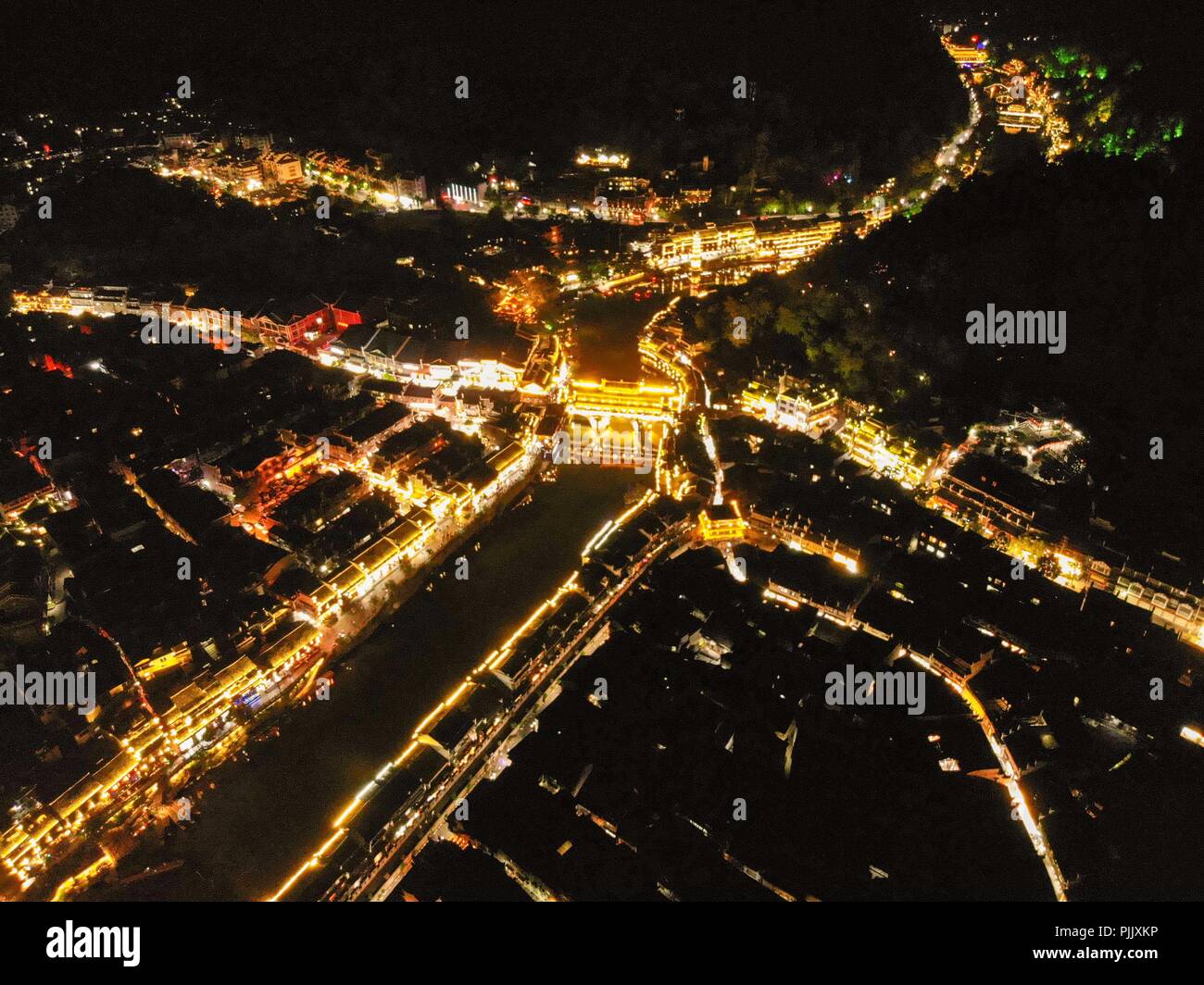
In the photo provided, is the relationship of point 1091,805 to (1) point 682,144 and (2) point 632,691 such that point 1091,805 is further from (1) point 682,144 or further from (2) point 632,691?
(1) point 682,144

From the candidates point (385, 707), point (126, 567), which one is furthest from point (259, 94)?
point (385, 707)

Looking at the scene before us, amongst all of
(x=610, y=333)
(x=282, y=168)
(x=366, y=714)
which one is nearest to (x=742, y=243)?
(x=610, y=333)

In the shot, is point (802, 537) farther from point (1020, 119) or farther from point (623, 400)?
point (1020, 119)

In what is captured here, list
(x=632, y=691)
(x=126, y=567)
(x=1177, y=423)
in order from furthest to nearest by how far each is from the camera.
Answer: (x=1177, y=423) → (x=126, y=567) → (x=632, y=691)

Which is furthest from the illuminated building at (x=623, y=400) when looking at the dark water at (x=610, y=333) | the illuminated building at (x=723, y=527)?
the illuminated building at (x=723, y=527)

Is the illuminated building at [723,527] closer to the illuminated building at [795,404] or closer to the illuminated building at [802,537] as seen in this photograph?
the illuminated building at [802,537]

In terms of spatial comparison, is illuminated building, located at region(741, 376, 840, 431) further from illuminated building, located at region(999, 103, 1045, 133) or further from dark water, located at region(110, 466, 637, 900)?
illuminated building, located at region(999, 103, 1045, 133)

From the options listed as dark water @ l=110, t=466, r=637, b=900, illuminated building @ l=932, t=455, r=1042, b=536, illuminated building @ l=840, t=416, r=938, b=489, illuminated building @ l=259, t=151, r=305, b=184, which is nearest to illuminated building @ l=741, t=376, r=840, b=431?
illuminated building @ l=840, t=416, r=938, b=489

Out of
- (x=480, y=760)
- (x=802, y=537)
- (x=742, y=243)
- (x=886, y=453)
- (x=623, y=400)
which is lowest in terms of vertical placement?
(x=480, y=760)
